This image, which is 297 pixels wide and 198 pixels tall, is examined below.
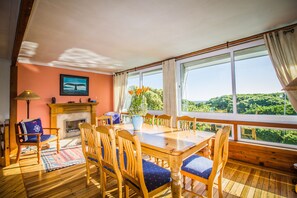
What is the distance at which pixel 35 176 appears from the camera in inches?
95.4

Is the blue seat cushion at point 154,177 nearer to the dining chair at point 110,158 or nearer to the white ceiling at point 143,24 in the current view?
the dining chair at point 110,158

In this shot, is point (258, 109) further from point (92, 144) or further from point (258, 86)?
point (92, 144)

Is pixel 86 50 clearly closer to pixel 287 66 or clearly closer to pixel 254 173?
pixel 287 66

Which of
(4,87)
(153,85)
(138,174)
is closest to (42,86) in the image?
(4,87)

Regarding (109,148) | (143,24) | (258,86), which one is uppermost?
(143,24)

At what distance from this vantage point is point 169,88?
398 centimetres

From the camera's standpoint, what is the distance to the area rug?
9.13 ft

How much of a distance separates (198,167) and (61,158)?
2886 millimetres

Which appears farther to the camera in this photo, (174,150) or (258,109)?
(258,109)

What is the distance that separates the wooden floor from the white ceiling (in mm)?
2447

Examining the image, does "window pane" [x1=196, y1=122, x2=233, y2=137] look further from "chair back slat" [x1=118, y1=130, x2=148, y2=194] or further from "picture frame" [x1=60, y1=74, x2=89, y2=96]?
"picture frame" [x1=60, y1=74, x2=89, y2=96]

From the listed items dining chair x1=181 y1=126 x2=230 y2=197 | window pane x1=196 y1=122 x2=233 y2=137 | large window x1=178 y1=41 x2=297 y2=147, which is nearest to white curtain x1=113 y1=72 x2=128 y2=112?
large window x1=178 y1=41 x2=297 y2=147

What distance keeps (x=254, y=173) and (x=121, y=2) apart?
10.7 ft

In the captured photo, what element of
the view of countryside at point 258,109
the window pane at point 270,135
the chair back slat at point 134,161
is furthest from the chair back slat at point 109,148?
the window pane at point 270,135
